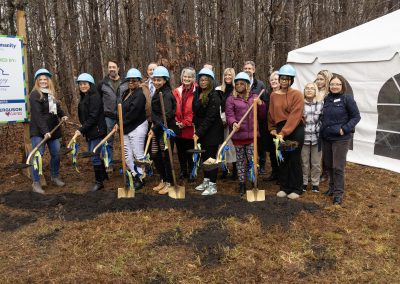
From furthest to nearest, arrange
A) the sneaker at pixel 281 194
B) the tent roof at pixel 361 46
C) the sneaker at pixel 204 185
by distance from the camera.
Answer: the tent roof at pixel 361 46 < the sneaker at pixel 204 185 < the sneaker at pixel 281 194

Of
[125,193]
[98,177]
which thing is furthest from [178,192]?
[98,177]

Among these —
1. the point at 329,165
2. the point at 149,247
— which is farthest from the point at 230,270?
the point at 329,165

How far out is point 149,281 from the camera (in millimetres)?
3178

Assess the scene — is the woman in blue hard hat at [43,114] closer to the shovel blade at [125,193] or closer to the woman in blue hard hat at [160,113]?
the shovel blade at [125,193]

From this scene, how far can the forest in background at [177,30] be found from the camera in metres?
8.89

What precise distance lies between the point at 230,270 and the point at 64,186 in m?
3.69

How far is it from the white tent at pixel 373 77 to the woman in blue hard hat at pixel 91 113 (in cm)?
445

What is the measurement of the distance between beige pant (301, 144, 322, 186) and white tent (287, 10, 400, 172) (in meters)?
2.19

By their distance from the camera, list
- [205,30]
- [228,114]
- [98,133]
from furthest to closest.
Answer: [205,30]
[98,133]
[228,114]

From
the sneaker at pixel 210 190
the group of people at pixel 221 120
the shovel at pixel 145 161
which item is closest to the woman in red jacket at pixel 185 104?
the group of people at pixel 221 120

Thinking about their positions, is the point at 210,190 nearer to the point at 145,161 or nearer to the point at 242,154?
the point at 242,154

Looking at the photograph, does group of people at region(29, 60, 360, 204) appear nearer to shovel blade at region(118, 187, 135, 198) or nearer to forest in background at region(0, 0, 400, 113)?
shovel blade at region(118, 187, 135, 198)

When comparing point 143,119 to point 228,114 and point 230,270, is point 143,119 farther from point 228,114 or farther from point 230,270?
point 230,270

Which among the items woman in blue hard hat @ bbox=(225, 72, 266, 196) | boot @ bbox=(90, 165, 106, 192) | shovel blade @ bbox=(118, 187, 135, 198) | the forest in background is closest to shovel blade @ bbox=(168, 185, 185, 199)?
shovel blade @ bbox=(118, 187, 135, 198)
